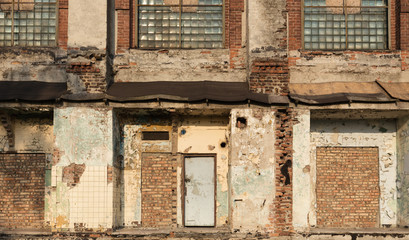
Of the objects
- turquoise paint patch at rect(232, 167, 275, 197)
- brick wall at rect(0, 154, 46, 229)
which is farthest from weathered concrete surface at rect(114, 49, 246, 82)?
brick wall at rect(0, 154, 46, 229)

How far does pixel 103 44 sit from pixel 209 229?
497 centimetres

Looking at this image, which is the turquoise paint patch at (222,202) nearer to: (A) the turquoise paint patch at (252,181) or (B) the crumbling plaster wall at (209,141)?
(B) the crumbling plaster wall at (209,141)

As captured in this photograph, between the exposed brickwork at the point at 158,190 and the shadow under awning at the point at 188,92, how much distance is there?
1655mm

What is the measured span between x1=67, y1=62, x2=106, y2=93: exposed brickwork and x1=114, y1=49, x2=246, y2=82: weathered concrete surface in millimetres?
691

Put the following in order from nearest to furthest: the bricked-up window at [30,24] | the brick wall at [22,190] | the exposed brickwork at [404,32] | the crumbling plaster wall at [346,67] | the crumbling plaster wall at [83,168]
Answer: the crumbling plaster wall at [83,168], the brick wall at [22,190], the crumbling plaster wall at [346,67], the exposed brickwork at [404,32], the bricked-up window at [30,24]

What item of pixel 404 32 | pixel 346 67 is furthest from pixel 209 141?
pixel 404 32

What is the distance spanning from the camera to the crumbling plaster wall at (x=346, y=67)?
448 inches

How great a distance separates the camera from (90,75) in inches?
426

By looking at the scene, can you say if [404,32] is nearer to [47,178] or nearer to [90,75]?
[90,75]

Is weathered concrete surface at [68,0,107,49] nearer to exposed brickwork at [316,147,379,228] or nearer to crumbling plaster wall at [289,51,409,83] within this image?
crumbling plaster wall at [289,51,409,83]

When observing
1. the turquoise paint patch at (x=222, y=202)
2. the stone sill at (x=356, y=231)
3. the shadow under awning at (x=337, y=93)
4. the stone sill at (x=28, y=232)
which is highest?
the shadow under awning at (x=337, y=93)

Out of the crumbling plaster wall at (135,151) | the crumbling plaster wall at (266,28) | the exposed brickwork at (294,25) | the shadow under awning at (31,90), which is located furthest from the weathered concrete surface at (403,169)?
the shadow under awning at (31,90)

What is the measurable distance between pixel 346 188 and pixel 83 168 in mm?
6196

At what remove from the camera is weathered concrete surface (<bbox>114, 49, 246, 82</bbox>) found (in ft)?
37.5
